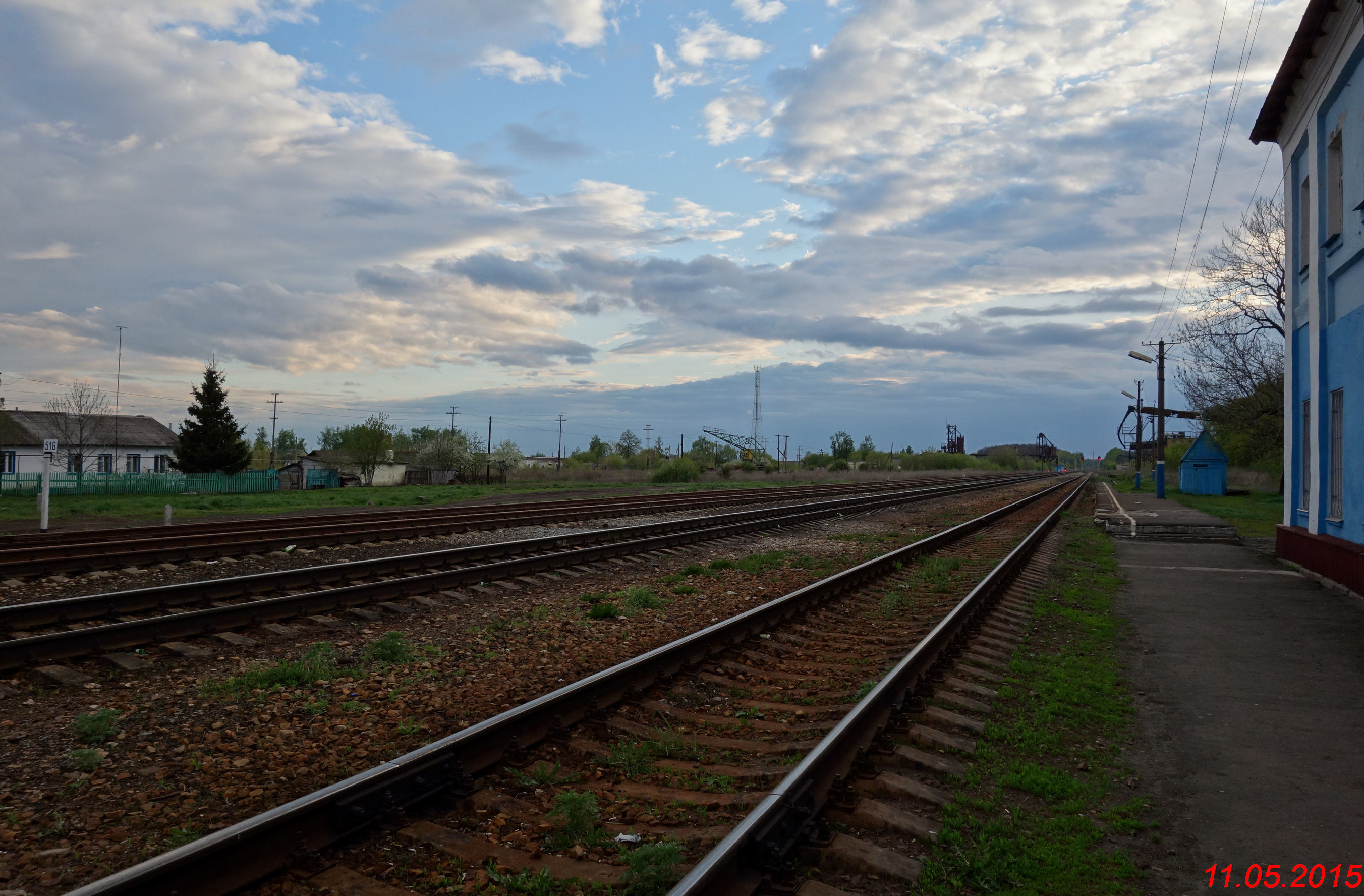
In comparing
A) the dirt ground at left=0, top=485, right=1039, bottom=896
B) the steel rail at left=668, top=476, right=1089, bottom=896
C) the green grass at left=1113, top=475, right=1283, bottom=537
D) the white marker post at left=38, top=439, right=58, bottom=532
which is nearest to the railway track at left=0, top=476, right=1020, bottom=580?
the white marker post at left=38, top=439, right=58, bottom=532

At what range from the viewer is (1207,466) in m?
48.9

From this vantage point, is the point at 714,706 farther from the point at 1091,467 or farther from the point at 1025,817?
the point at 1091,467

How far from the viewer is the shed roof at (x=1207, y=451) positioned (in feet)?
159

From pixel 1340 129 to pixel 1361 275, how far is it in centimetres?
271

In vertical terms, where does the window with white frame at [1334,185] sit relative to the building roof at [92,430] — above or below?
above

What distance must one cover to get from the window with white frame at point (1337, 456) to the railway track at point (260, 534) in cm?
1562

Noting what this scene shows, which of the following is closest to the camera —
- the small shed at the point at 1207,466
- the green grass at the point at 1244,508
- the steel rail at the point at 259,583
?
the steel rail at the point at 259,583

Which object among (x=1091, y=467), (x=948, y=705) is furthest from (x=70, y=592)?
(x=1091, y=467)

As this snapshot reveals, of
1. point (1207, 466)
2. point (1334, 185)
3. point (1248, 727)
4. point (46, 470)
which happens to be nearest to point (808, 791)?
point (1248, 727)

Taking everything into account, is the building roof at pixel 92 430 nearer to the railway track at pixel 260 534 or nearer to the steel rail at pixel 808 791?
the railway track at pixel 260 534

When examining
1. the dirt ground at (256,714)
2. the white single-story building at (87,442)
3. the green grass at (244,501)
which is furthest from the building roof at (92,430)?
the dirt ground at (256,714)

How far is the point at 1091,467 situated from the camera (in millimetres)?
188875

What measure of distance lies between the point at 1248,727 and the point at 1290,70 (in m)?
14.4

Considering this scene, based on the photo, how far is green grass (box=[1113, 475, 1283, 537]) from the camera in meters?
26.7
